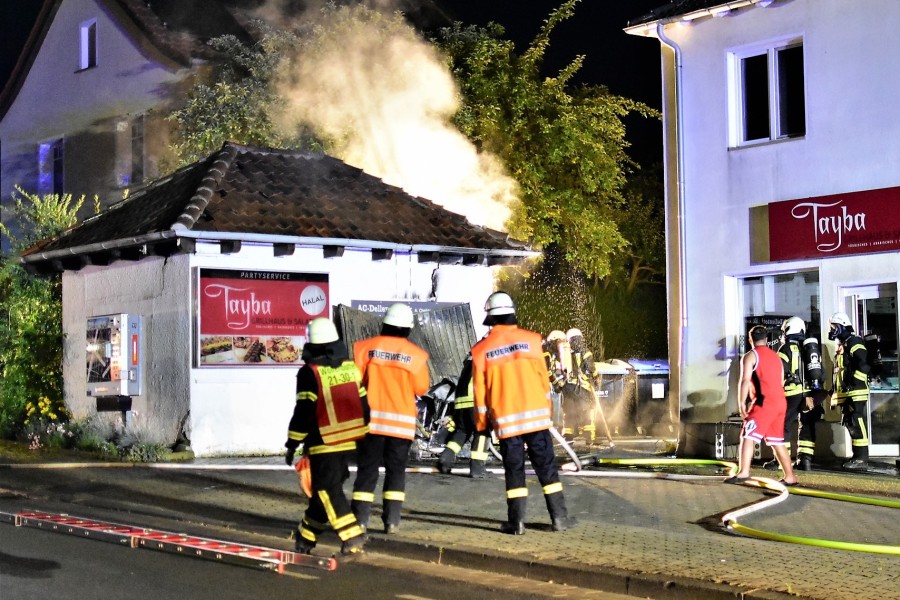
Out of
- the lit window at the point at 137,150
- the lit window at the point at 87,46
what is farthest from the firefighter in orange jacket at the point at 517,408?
the lit window at the point at 87,46

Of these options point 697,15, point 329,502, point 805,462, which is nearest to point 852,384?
point 805,462

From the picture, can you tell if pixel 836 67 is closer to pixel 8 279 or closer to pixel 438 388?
pixel 438 388

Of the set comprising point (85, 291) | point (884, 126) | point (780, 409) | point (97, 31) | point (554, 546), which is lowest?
point (554, 546)

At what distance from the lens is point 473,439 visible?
12727mm

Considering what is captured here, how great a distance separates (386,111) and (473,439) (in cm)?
1259

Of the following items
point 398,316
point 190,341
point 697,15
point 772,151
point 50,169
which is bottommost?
point 190,341

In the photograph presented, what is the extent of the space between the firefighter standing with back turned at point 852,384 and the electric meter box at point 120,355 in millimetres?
9753

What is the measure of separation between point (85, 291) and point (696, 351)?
9665mm

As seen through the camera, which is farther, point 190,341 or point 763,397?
point 190,341

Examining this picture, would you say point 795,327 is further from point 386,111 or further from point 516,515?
point 386,111

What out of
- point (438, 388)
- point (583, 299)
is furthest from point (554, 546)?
point (583, 299)

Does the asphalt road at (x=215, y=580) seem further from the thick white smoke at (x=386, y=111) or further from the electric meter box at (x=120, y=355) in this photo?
the thick white smoke at (x=386, y=111)

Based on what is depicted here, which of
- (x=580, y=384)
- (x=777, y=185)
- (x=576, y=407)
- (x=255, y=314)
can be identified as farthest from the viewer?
(x=576, y=407)

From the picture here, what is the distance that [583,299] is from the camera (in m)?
38.3
